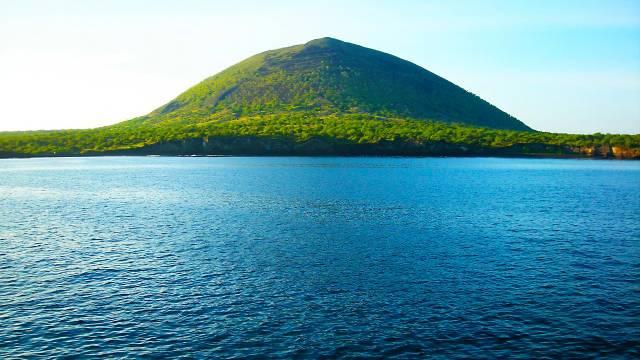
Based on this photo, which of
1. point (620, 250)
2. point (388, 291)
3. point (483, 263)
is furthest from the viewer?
point (620, 250)

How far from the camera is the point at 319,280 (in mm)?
47250

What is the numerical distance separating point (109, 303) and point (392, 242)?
35454 millimetres

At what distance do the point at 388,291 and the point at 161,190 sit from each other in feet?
306

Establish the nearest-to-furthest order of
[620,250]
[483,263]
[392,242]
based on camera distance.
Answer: [483,263]
[620,250]
[392,242]

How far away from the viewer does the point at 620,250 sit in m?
59.5

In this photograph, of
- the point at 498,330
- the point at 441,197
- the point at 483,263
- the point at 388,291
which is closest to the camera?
the point at 498,330

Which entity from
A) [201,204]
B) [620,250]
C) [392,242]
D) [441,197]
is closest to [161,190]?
[201,204]

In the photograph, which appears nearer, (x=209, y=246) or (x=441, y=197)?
(x=209, y=246)

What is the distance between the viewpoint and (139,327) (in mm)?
35188

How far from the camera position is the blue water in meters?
32.9

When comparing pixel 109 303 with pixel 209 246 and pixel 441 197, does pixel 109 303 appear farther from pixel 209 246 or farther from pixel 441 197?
pixel 441 197

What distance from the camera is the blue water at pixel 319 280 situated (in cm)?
3291

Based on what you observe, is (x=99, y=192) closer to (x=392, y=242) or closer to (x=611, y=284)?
(x=392, y=242)

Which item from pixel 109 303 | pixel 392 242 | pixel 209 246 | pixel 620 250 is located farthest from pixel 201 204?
pixel 620 250
